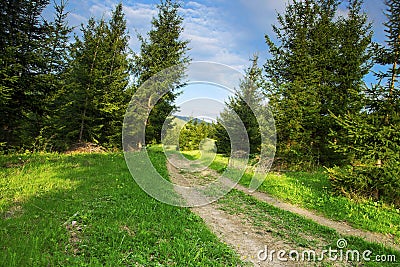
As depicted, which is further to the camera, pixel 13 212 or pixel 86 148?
pixel 86 148

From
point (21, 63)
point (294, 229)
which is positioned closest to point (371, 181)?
point (294, 229)

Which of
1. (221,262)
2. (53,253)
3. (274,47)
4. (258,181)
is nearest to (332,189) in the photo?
(258,181)

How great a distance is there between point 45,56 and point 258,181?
45.2 feet

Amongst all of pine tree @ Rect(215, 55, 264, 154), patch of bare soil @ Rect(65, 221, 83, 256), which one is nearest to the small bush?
patch of bare soil @ Rect(65, 221, 83, 256)

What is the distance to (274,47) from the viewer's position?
1775cm

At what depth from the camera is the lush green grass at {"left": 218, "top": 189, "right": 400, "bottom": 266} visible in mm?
5218

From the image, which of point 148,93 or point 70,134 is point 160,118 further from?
point 70,134

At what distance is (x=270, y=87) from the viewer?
659 inches

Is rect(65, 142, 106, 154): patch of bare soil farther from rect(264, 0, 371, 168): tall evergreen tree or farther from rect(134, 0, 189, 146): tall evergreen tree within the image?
rect(264, 0, 371, 168): tall evergreen tree

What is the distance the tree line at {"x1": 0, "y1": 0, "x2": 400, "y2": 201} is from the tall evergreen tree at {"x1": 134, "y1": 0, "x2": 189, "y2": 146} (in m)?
0.09

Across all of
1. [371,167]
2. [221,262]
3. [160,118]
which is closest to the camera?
[221,262]

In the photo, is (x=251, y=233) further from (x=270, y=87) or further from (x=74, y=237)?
(x=270, y=87)

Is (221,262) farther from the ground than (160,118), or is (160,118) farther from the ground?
(160,118)

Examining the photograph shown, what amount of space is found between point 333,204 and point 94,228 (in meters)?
7.56
